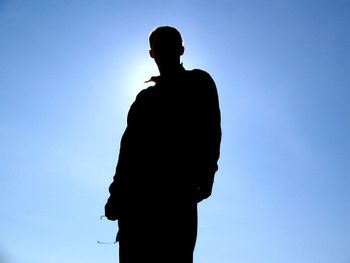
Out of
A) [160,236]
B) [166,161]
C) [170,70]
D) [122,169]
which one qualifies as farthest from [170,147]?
[170,70]

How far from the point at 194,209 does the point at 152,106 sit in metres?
1.07

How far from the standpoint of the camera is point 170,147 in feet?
9.41

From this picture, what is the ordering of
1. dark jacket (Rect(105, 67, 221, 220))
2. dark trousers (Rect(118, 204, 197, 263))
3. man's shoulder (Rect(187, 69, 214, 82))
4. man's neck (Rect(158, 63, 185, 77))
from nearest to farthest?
dark trousers (Rect(118, 204, 197, 263)), dark jacket (Rect(105, 67, 221, 220)), man's shoulder (Rect(187, 69, 214, 82)), man's neck (Rect(158, 63, 185, 77))

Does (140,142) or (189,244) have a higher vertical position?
(140,142)

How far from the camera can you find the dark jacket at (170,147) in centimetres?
274

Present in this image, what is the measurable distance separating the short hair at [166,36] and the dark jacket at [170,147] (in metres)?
0.32

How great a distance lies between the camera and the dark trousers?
257cm

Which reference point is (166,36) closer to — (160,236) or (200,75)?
(200,75)

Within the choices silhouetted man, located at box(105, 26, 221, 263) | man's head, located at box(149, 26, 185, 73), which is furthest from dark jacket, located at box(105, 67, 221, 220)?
man's head, located at box(149, 26, 185, 73)

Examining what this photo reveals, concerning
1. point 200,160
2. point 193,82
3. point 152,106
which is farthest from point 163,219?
point 193,82

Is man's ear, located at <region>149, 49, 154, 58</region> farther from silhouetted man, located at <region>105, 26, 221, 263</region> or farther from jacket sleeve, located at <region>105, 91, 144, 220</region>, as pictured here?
jacket sleeve, located at <region>105, 91, 144, 220</region>

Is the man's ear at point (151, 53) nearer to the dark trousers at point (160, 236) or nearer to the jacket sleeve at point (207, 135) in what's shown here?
the jacket sleeve at point (207, 135)

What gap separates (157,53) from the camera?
3.30m

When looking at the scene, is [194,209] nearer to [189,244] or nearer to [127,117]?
[189,244]
